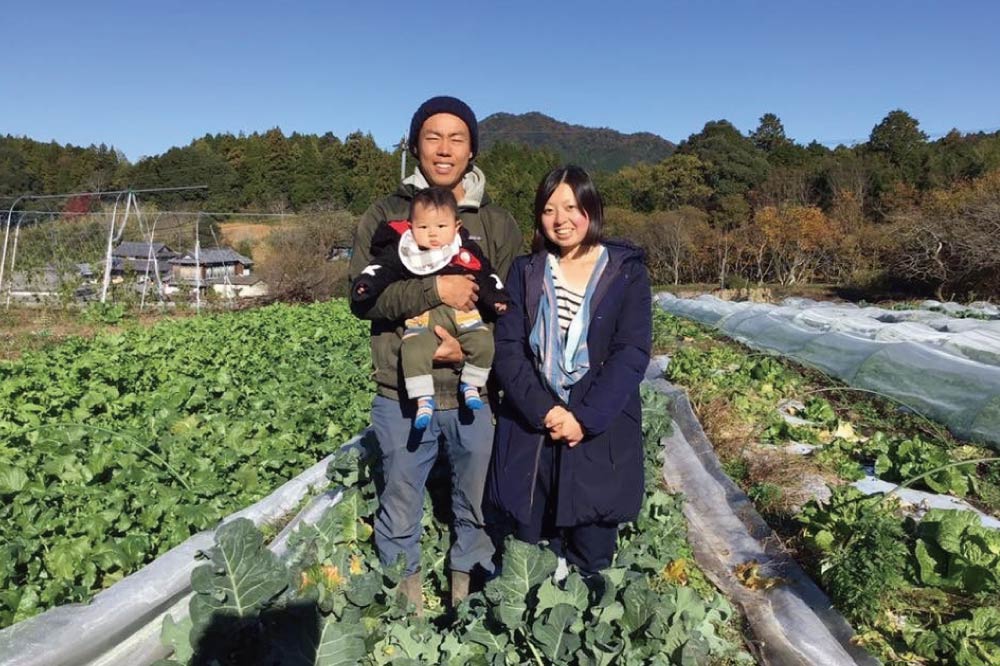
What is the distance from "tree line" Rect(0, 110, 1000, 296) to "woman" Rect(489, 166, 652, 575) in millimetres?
22571

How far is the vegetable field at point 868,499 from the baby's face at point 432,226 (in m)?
2.28

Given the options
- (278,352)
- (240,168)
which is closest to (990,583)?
(278,352)

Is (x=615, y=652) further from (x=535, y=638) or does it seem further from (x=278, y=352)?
(x=278, y=352)

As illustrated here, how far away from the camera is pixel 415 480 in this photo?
8.18 ft

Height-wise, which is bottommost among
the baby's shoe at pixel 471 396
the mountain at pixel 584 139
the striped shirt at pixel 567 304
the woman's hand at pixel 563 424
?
the woman's hand at pixel 563 424

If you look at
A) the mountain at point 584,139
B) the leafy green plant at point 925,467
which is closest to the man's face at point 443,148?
the leafy green plant at point 925,467

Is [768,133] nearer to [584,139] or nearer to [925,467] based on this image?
[925,467]

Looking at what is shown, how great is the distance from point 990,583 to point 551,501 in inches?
77.5

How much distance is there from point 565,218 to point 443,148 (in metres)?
0.51

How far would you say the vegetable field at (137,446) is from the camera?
2926 millimetres

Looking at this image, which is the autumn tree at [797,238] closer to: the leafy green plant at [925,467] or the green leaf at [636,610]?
the leafy green plant at [925,467]

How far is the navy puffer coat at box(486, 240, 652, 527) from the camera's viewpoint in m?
2.27

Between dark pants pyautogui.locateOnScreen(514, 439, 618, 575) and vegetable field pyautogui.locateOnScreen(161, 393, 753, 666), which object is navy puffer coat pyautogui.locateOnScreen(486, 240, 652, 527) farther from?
vegetable field pyautogui.locateOnScreen(161, 393, 753, 666)

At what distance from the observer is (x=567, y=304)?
232 cm
